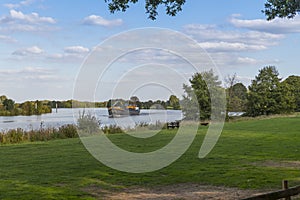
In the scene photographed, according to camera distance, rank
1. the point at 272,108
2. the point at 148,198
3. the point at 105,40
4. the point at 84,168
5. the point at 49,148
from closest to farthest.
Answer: the point at 148,198, the point at 105,40, the point at 84,168, the point at 49,148, the point at 272,108

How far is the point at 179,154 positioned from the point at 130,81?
353 centimetres

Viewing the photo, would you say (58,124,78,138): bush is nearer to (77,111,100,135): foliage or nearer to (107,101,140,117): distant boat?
(77,111,100,135): foliage

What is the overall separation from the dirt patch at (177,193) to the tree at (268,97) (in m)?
45.2

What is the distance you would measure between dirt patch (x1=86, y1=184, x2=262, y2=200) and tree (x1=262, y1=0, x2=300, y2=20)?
5156mm

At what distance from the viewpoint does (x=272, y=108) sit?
52.5m

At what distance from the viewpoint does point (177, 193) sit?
27.5ft

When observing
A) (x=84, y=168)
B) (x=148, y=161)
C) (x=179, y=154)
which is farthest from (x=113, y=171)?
(x=179, y=154)

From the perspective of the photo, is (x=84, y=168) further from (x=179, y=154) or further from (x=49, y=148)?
(x=49, y=148)

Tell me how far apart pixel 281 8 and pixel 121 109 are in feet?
26.3

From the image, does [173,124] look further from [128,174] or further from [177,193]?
[177,193]

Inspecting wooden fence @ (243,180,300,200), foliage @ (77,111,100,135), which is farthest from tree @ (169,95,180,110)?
wooden fence @ (243,180,300,200)

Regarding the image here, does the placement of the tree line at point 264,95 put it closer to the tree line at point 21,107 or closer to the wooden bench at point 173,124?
the wooden bench at point 173,124

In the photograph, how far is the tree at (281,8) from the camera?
10695mm

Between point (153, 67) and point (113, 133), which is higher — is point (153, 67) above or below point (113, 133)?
above
